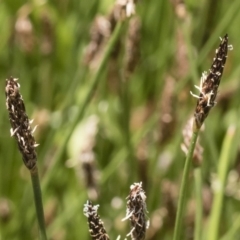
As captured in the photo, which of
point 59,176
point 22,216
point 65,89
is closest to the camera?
point 22,216

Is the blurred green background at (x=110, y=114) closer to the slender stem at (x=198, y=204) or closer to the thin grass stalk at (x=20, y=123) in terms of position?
the slender stem at (x=198, y=204)

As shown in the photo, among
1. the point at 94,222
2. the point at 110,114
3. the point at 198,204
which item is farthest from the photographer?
the point at 110,114

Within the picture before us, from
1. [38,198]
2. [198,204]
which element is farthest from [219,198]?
[38,198]

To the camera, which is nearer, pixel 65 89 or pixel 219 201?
pixel 219 201

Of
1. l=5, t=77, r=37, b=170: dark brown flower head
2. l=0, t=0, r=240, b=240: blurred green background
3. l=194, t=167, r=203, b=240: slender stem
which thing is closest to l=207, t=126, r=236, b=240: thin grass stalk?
l=194, t=167, r=203, b=240: slender stem

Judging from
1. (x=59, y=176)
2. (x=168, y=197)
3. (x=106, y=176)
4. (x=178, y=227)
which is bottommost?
(x=178, y=227)

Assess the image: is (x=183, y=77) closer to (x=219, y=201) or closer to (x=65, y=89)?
(x=65, y=89)

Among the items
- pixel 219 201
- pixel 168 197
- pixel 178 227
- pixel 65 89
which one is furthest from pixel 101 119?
pixel 178 227

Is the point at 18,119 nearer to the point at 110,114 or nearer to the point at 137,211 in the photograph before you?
the point at 137,211

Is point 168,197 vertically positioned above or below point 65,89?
below
